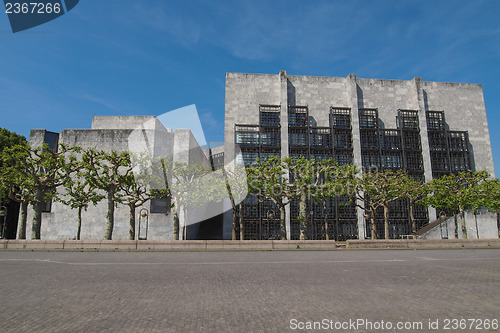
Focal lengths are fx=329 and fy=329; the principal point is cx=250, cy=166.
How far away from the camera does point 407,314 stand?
216 inches

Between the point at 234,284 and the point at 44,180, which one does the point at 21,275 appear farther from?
the point at 44,180

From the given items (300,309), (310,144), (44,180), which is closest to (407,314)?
(300,309)

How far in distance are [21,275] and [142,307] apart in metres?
5.88

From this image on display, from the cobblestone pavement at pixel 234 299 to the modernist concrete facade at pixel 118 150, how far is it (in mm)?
22219

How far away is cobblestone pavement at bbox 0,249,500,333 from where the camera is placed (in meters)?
4.96

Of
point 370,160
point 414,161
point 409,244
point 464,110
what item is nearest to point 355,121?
point 370,160

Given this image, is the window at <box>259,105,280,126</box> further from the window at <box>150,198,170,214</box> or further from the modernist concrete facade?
the window at <box>150,198,170,214</box>

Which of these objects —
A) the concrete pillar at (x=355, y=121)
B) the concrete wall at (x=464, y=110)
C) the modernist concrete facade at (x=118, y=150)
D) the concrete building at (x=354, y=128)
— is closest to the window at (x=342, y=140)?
the concrete building at (x=354, y=128)

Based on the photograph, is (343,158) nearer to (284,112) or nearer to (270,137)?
(284,112)

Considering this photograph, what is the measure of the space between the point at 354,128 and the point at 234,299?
37.4 meters

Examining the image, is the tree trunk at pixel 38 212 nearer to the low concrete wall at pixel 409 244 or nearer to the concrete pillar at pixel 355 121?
the low concrete wall at pixel 409 244

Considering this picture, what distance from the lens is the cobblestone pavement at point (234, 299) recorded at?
4965 millimetres

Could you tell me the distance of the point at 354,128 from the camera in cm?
4072

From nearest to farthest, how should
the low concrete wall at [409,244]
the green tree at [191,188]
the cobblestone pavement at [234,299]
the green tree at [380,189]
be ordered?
the cobblestone pavement at [234,299] → the low concrete wall at [409,244] → the green tree at [191,188] → the green tree at [380,189]
